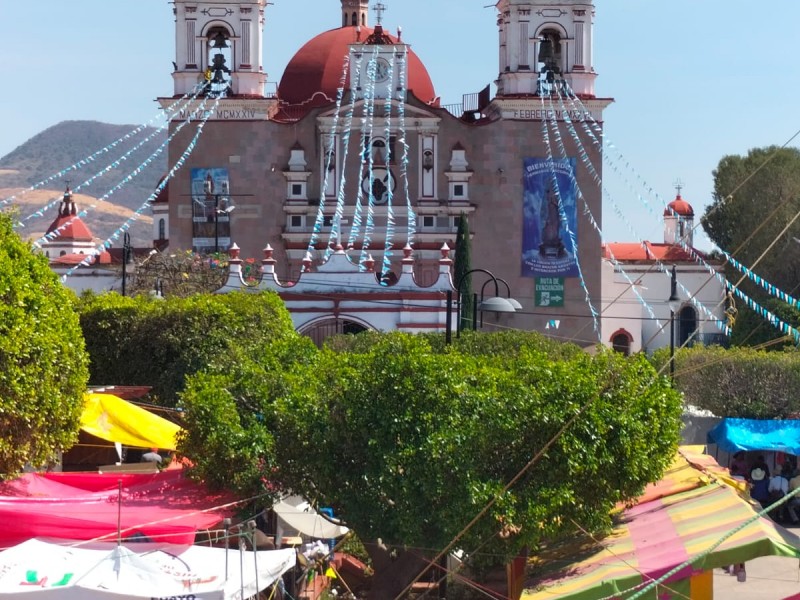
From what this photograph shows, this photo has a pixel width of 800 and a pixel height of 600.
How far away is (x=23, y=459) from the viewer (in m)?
19.7

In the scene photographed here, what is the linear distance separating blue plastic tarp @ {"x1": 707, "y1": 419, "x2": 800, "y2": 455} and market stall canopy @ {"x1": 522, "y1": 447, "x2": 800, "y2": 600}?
846cm

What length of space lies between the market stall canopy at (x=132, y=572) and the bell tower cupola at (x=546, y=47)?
3658cm

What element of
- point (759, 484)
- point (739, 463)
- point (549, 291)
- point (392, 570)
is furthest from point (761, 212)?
point (392, 570)

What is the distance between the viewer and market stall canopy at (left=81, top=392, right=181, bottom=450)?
23.5m

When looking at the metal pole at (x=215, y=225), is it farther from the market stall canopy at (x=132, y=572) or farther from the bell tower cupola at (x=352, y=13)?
the market stall canopy at (x=132, y=572)

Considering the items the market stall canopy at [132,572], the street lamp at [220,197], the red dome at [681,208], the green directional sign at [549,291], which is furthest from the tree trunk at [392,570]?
the red dome at [681,208]

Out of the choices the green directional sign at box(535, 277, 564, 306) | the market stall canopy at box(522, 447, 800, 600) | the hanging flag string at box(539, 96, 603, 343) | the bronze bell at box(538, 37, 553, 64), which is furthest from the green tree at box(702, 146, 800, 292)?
the market stall canopy at box(522, 447, 800, 600)

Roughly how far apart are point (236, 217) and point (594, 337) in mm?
12126

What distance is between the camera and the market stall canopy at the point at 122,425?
77.1 feet

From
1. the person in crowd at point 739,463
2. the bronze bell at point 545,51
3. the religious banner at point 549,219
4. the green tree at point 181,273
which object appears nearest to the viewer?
the person in crowd at point 739,463

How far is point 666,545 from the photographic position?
19.1m

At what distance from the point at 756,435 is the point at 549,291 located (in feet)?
68.7

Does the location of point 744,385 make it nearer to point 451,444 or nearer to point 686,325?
point 451,444

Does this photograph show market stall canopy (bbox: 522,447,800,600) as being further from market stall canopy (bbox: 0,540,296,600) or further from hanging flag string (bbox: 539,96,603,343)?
hanging flag string (bbox: 539,96,603,343)
